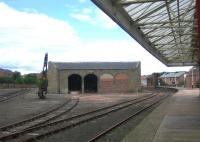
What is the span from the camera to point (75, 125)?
65.3 feet

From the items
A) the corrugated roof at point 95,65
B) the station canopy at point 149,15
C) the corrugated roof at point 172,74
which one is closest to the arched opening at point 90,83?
the corrugated roof at point 95,65

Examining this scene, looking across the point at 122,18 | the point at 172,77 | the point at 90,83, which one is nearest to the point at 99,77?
the point at 90,83

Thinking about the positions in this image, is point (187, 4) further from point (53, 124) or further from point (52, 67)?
point (52, 67)

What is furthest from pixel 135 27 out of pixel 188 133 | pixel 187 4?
pixel 188 133

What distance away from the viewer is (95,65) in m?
81.1

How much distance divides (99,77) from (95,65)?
3.71m

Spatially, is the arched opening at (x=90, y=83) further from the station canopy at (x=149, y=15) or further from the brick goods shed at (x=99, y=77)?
the station canopy at (x=149, y=15)

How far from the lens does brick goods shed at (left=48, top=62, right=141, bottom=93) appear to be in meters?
77.1

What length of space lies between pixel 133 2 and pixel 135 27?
6.83 meters

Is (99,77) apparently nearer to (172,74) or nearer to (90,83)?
(90,83)

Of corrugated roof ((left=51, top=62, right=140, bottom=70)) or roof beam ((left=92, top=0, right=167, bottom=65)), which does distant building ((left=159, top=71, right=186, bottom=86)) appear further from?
roof beam ((left=92, top=0, right=167, bottom=65))

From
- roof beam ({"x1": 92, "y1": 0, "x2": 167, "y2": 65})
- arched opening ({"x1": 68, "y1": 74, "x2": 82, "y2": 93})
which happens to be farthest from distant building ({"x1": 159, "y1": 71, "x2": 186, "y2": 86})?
roof beam ({"x1": 92, "y1": 0, "x2": 167, "y2": 65})

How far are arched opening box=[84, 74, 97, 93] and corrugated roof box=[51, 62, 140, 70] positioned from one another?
1.92 meters

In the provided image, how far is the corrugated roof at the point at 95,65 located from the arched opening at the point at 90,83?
75.6 inches
